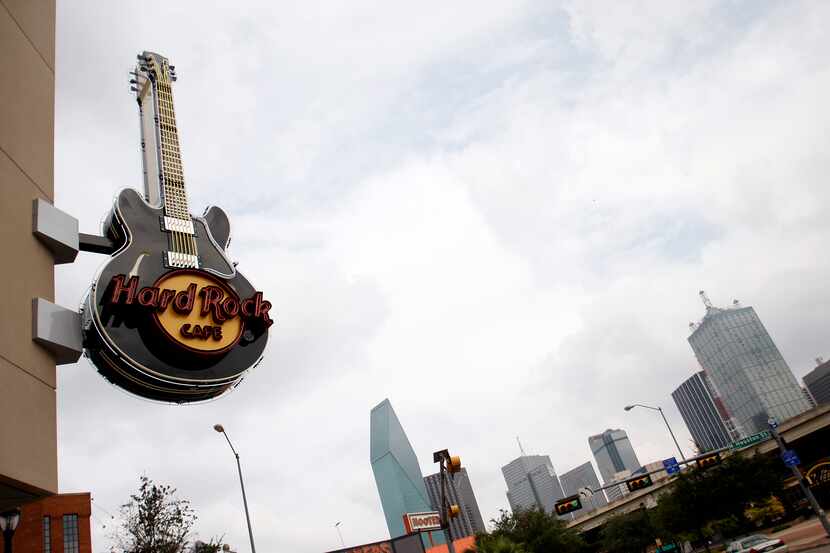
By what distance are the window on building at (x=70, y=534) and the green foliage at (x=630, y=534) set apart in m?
50.4

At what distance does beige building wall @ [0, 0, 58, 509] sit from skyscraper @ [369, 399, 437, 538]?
122021mm

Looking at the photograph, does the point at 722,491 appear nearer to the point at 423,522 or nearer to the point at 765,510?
the point at 765,510

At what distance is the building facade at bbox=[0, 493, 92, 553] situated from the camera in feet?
148

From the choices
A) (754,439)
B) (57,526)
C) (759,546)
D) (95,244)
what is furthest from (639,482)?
(57,526)

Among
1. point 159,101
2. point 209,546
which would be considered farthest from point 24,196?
point 209,546

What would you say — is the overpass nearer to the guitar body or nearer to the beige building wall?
the guitar body

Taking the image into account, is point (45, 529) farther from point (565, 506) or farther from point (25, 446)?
point (25, 446)

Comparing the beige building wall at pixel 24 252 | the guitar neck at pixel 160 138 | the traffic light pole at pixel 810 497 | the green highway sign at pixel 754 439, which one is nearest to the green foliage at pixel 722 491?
the green highway sign at pixel 754 439

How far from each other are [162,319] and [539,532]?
47.5m

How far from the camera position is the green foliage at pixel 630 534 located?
63000 millimetres

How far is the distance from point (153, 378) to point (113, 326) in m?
1.56

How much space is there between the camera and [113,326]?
14383 mm

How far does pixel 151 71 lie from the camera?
21.7 meters

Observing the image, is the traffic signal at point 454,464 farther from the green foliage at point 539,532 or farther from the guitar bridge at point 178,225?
the green foliage at point 539,532
